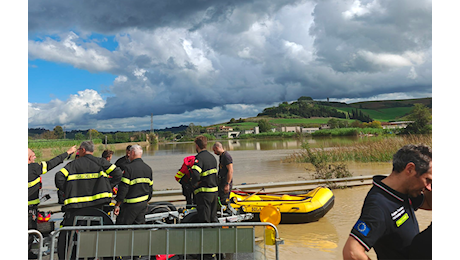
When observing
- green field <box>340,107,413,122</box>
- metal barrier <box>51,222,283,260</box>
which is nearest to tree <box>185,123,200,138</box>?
green field <box>340,107,413,122</box>

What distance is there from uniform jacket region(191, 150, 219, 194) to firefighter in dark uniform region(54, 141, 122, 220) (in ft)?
3.97

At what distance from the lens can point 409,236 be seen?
1.70 meters

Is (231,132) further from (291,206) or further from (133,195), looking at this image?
(133,195)

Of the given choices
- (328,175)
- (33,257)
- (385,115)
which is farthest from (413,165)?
(385,115)

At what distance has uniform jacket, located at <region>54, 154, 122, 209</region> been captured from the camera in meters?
3.87

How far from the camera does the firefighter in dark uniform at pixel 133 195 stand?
13.3 feet

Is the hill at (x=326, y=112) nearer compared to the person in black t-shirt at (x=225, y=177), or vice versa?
the person in black t-shirt at (x=225, y=177)

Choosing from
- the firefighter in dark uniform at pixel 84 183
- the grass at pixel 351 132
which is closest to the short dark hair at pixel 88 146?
the firefighter in dark uniform at pixel 84 183

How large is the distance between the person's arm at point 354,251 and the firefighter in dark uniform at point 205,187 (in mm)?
2912

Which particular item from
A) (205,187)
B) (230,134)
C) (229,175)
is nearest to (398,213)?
(205,187)

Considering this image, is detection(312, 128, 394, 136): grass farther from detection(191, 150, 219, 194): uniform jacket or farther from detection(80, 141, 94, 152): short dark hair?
detection(80, 141, 94, 152): short dark hair

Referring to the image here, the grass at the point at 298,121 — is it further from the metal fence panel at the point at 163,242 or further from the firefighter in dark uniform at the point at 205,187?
the metal fence panel at the point at 163,242

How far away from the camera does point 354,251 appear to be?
1650 millimetres

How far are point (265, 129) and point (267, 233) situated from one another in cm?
7238
